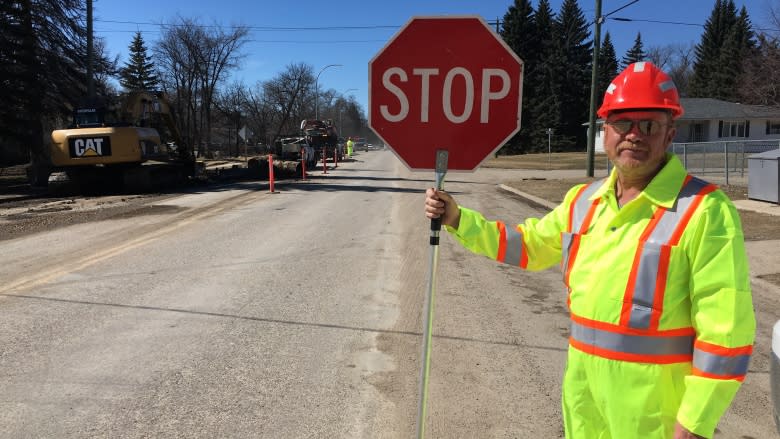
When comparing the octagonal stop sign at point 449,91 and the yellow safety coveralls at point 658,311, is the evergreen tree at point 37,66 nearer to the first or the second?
the octagonal stop sign at point 449,91

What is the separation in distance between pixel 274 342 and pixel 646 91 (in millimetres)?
3636

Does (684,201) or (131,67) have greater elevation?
(131,67)

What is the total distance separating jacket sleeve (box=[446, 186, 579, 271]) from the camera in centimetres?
244

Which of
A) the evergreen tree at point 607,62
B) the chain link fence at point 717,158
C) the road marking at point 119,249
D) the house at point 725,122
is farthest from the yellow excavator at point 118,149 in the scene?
the evergreen tree at point 607,62

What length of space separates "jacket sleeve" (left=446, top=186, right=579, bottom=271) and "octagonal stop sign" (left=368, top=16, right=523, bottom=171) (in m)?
0.49

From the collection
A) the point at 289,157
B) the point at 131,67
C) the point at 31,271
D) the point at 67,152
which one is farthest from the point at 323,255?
the point at 131,67

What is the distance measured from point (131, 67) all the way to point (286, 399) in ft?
249

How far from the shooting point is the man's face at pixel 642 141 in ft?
6.64

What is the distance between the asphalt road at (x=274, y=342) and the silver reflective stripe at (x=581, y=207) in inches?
64.1

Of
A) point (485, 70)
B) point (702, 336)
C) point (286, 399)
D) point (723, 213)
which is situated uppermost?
point (485, 70)

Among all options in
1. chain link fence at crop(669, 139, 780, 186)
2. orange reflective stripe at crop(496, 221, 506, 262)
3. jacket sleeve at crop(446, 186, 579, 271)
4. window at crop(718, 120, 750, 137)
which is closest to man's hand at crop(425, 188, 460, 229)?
jacket sleeve at crop(446, 186, 579, 271)

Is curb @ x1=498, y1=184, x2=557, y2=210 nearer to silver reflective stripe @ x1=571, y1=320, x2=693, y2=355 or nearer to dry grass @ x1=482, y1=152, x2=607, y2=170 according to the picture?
dry grass @ x1=482, y1=152, x2=607, y2=170

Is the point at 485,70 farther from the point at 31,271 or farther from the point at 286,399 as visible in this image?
the point at 31,271

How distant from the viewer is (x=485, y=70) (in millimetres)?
2908
